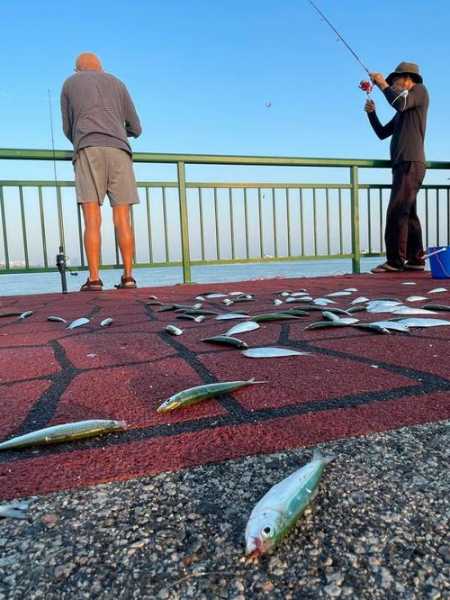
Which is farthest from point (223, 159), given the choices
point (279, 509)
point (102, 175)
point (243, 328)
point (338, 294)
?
point (279, 509)

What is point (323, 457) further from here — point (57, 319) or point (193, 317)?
point (57, 319)

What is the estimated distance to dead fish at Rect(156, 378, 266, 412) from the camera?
1.03m

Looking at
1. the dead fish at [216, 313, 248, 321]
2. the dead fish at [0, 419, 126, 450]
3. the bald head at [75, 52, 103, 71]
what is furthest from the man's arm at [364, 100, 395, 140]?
the dead fish at [0, 419, 126, 450]

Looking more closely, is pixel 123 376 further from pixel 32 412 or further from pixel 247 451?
pixel 247 451

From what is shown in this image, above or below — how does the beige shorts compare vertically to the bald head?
below

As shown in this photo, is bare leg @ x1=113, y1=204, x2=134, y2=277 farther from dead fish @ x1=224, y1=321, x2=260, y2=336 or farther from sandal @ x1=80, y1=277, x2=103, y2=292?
dead fish @ x1=224, y1=321, x2=260, y2=336

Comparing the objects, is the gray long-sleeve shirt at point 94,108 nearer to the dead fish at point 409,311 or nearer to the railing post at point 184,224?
the railing post at point 184,224

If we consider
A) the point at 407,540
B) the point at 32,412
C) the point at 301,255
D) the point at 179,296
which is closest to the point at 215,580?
the point at 407,540

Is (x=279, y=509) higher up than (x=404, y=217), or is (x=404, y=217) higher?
(x=404, y=217)

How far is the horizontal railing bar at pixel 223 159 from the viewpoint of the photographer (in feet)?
14.4

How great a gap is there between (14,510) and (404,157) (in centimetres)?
524

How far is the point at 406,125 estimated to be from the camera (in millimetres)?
4871

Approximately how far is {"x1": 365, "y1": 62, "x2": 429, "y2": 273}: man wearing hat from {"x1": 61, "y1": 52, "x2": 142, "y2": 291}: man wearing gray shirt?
2771mm

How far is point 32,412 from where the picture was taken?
3.54 feet
